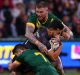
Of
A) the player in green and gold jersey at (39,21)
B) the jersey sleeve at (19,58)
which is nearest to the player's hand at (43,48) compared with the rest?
the player in green and gold jersey at (39,21)

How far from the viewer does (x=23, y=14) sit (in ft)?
61.5

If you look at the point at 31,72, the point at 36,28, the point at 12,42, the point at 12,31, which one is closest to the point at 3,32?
the point at 12,31

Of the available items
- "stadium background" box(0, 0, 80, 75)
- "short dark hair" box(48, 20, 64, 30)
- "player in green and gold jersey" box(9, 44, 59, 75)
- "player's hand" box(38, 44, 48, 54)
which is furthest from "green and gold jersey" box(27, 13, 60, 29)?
"stadium background" box(0, 0, 80, 75)

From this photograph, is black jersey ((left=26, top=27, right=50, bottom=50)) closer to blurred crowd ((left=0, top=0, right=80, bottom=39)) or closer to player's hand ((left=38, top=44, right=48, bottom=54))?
player's hand ((left=38, top=44, right=48, bottom=54))

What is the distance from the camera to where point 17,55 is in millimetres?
9773

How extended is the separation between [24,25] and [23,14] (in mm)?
452

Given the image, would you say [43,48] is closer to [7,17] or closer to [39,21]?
[39,21]

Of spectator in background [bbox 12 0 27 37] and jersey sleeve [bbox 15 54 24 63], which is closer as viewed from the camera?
jersey sleeve [bbox 15 54 24 63]

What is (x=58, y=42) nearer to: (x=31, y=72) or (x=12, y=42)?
(x=31, y=72)

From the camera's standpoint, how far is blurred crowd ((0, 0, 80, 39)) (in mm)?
18453

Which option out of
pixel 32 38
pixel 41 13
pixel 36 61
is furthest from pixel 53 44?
pixel 36 61

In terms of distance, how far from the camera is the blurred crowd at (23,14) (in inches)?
727

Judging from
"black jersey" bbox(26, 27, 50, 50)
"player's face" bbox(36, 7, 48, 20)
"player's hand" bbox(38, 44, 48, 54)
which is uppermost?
"player's face" bbox(36, 7, 48, 20)

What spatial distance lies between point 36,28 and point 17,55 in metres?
1.45
